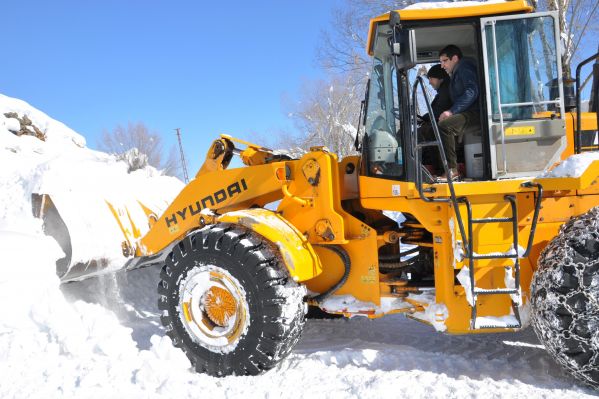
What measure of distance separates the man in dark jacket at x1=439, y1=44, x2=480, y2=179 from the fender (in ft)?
4.10

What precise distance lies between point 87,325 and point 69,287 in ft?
3.69

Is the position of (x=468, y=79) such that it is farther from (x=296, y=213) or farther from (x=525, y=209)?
(x=296, y=213)

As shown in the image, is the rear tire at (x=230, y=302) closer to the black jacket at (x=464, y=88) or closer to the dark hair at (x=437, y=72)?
the black jacket at (x=464, y=88)

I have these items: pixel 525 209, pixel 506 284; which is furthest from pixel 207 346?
pixel 525 209

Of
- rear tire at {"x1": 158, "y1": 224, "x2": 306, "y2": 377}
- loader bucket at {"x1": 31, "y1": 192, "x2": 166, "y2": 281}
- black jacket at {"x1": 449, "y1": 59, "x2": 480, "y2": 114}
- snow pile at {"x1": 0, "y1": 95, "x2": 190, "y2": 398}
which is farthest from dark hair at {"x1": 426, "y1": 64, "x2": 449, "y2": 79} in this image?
loader bucket at {"x1": 31, "y1": 192, "x2": 166, "y2": 281}

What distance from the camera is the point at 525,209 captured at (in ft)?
11.5

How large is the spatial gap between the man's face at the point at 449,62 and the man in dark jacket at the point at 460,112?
63mm

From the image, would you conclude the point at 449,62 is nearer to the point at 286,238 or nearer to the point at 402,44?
the point at 402,44

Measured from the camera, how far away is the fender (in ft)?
Result: 12.3

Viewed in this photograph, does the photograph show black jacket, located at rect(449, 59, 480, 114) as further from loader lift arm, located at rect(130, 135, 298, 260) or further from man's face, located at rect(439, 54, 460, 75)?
loader lift arm, located at rect(130, 135, 298, 260)

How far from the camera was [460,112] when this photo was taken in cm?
359

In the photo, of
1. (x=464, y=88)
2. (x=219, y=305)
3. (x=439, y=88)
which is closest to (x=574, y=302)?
(x=464, y=88)

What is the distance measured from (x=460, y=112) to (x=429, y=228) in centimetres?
88

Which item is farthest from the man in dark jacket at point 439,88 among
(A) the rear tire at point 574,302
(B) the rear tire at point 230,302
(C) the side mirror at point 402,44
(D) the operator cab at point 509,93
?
(B) the rear tire at point 230,302
